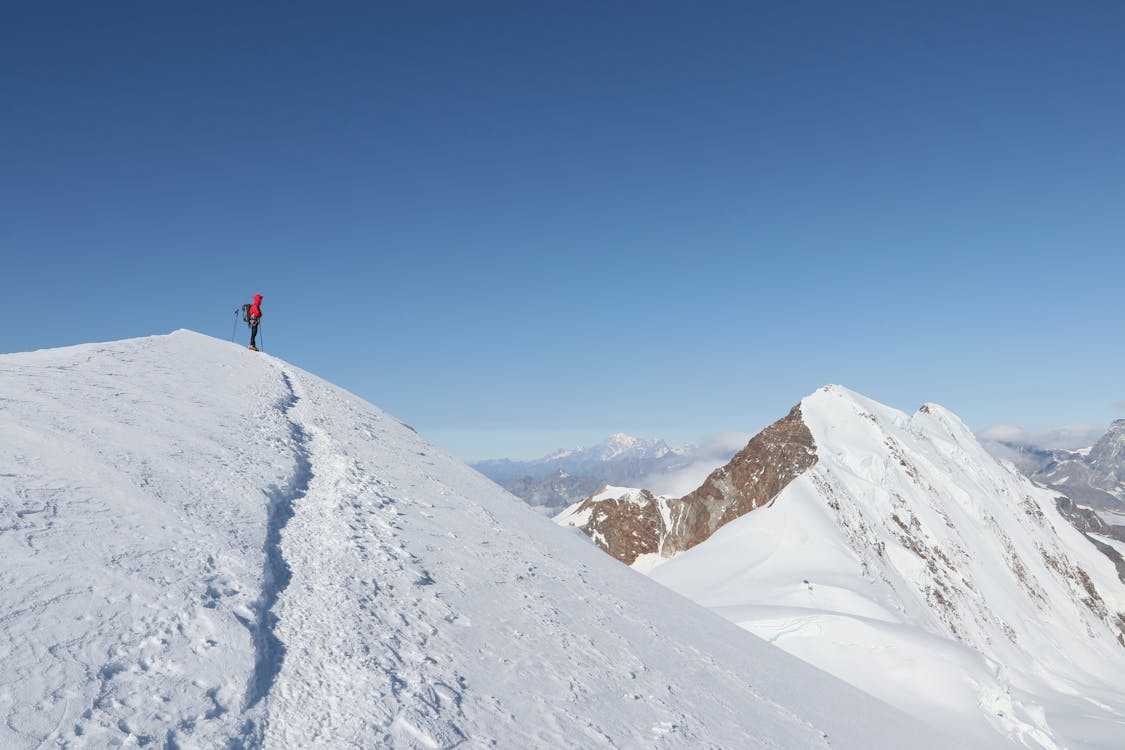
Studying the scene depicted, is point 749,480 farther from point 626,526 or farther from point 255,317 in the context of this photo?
point 255,317

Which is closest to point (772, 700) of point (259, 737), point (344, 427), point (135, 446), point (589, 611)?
point (589, 611)

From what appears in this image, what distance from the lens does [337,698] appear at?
6.08 metres

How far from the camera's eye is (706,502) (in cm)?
7181

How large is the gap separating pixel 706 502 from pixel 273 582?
6838 centimetres

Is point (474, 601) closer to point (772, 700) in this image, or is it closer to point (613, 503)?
point (772, 700)

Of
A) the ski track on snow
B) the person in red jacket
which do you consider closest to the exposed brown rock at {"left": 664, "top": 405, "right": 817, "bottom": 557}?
the person in red jacket

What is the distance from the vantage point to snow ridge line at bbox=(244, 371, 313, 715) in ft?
19.6

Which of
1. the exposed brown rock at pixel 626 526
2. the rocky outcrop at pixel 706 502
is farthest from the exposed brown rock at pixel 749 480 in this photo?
the exposed brown rock at pixel 626 526

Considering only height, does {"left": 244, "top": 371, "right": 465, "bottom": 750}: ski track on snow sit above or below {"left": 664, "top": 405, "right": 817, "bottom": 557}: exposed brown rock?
below

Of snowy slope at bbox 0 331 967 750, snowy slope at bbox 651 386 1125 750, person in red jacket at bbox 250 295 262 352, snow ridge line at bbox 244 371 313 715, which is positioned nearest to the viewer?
snowy slope at bbox 0 331 967 750

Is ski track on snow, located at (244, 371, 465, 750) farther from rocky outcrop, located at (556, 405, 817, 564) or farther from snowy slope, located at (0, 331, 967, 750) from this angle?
rocky outcrop, located at (556, 405, 817, 564)

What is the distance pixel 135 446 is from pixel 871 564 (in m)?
52.5

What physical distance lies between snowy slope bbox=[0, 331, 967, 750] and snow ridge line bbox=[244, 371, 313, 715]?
0.11 ft

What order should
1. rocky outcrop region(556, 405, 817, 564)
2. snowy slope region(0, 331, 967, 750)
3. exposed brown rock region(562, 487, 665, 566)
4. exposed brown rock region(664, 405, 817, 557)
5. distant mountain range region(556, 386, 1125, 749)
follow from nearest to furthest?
snowy slope region(0, 331, 967, 750)
distant mountain range region(556, 386, 1125, 749)
exposed brown rock region(664, 405, 817, 557)
rocky outcrop region(556, 405, 817, 564)
exposed brown rock region(562, 487, 665, 566)
